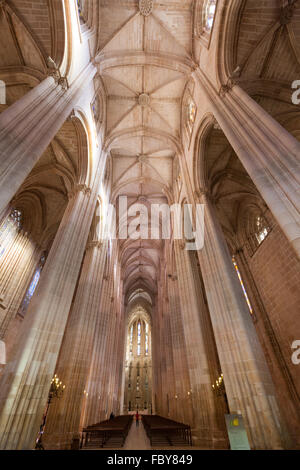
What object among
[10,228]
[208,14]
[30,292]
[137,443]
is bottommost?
[137,443]

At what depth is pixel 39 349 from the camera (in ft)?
18.6

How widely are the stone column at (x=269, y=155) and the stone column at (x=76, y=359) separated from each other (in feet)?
27.9

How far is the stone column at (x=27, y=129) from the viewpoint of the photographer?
470 cm

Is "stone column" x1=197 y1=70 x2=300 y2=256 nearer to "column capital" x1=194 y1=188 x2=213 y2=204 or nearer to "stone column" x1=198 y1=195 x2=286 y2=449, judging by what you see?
"stone column" x1=198 y1=195 x2=286 y2=449

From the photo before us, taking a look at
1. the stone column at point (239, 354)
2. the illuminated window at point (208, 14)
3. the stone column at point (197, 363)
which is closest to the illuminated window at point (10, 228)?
the stone column at point (197, 363)

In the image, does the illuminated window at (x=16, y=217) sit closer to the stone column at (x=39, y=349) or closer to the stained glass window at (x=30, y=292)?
the stained glass window at (x=30, y=292)

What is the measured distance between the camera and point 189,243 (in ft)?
42.2

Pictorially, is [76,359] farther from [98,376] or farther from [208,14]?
Answer: [208,14]

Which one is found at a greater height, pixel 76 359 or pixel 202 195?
pixel 202 195

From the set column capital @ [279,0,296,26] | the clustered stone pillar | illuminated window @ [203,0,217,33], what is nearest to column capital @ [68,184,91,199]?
the clustered stone pillar

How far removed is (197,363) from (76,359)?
5.05 metres

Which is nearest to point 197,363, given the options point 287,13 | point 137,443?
point 137,443

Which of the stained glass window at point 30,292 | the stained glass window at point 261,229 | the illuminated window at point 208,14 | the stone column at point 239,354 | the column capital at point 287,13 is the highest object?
the illuminated window at point 208,14
